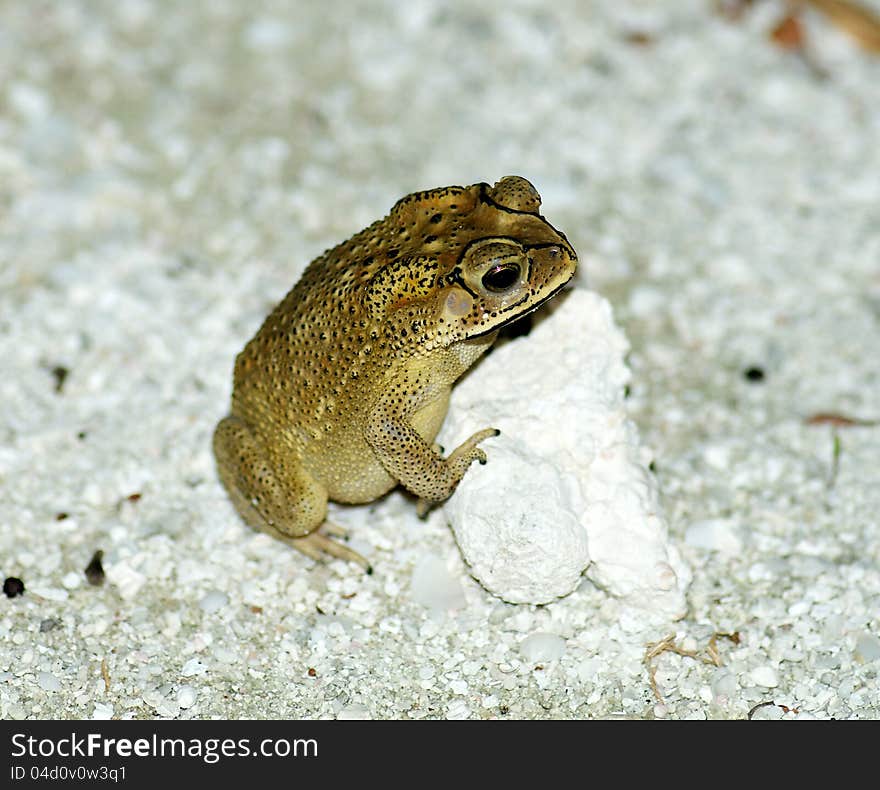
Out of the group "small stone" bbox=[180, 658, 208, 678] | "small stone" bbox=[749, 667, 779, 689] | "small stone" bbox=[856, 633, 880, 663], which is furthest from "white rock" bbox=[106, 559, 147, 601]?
"small stone" bbox=[856, 633, 880, 663]

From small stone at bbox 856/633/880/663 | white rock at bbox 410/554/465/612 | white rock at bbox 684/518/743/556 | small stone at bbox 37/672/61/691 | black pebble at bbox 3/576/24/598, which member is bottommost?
black pebble at bbox 3/576/24/598

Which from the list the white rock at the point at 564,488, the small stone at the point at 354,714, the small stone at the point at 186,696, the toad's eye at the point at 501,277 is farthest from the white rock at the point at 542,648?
the toad's eye at the point at 501,277

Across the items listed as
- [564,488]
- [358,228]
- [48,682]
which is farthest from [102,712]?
[358,228]

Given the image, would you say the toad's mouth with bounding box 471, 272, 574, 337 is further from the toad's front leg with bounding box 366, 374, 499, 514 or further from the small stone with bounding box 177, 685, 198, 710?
the small stone with bounding box 177, 685, 198, 710

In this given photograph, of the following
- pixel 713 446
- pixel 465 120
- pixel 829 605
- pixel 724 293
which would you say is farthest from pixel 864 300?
pixel 465 120

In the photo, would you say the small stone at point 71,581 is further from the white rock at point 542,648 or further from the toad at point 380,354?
the white rock at point 542,648

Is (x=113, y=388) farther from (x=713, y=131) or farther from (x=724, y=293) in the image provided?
(x=713, y=131)
